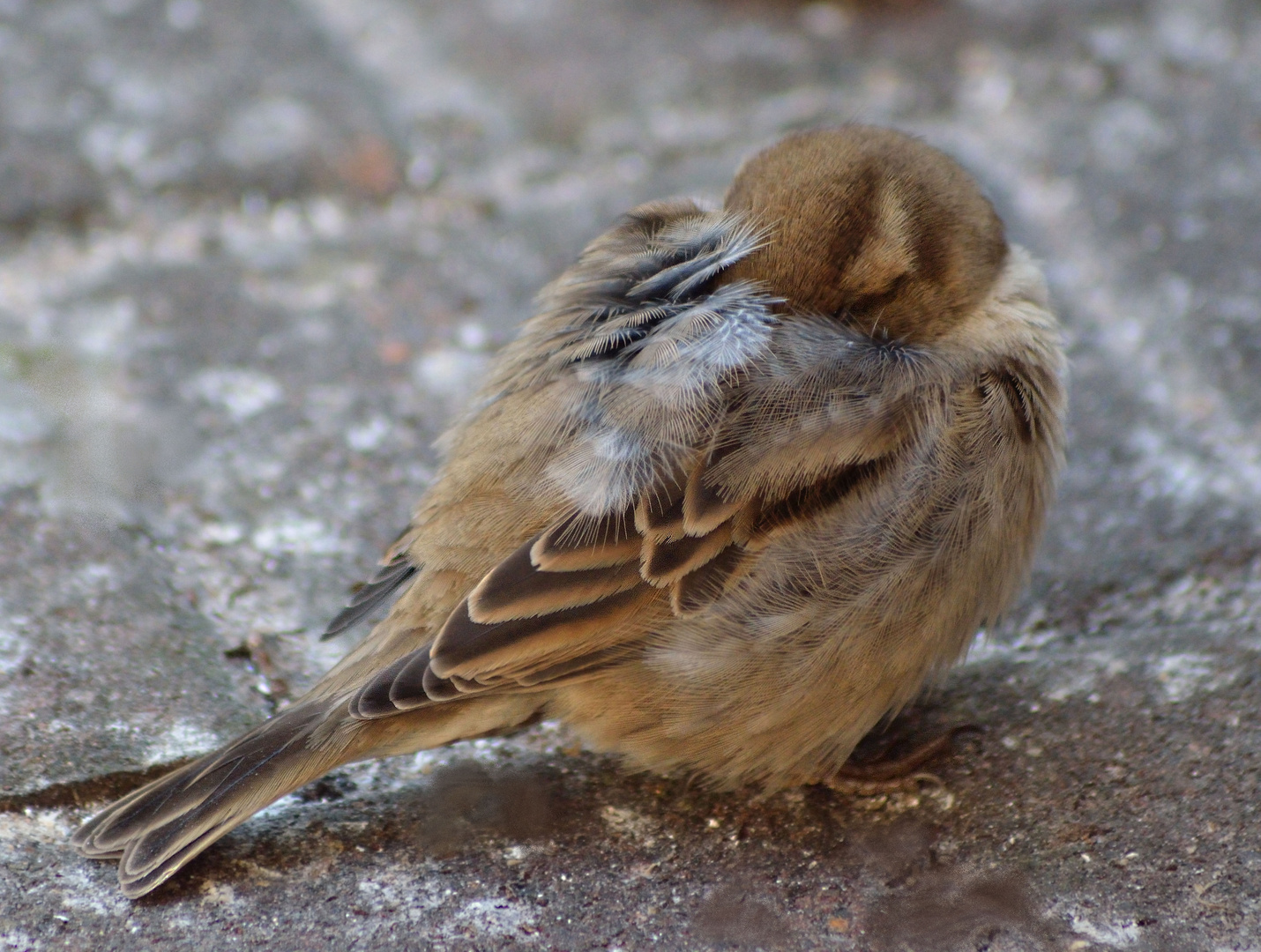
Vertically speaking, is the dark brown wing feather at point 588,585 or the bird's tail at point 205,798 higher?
the dark brown wing feather at point 588,585

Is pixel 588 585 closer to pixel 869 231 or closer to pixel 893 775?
pixel 893 775

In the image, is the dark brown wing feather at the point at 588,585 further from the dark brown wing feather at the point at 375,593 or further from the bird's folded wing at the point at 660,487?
the dark brown wing feather at the point at 375,593

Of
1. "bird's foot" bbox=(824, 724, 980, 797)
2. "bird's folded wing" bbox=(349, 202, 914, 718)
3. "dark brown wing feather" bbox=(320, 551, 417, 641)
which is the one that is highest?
"bird's folded wing" bbox=(349, 202, 914, 718)

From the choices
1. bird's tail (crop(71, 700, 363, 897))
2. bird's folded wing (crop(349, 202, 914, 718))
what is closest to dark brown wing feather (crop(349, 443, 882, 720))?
bird's folded wing (crop(349, 202, 914, 718))

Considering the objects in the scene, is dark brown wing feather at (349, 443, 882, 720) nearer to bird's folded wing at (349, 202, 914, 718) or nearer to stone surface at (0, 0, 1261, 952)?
bird's folded wing at (349, 202, 914, 718)

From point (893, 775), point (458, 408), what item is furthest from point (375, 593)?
point (893, 775)

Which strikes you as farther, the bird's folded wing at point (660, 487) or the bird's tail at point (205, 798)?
the bird's folded wing at point (660, 487)

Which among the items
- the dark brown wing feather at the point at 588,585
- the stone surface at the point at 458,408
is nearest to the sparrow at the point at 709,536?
the dark brown wing feather at the point at 588,585

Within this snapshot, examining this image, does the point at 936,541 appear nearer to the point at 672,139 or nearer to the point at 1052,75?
the point at 672,139
